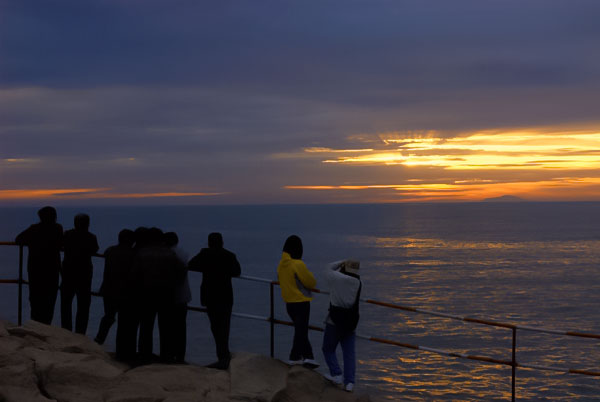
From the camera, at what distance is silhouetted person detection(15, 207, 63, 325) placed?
853 cm

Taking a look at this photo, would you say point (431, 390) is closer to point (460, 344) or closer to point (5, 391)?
point (460, 344)

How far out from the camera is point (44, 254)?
8617 mm

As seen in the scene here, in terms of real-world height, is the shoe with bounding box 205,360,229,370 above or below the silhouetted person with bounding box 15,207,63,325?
below

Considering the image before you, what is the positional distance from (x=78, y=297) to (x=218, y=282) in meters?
2.10

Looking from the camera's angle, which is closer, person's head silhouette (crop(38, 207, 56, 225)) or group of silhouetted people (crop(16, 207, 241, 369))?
group of silhouetted people (crop(16, 207, 241, 369))

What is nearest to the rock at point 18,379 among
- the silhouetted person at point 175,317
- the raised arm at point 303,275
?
the silhouetted person at point 175,317

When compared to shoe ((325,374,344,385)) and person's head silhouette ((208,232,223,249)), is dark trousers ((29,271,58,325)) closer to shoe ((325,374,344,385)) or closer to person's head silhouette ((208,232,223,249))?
person's head silhouette ((208,232,223,249))

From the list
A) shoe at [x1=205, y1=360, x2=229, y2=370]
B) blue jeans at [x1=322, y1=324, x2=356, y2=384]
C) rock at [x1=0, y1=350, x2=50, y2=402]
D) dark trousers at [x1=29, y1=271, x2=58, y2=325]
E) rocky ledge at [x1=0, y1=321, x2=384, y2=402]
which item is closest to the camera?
rock at [x1=0, y1=350, x2=50, y2=402]

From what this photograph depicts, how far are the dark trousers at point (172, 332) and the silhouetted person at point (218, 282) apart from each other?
0.37m

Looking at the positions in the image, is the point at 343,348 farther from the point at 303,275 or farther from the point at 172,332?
the point at 172,332

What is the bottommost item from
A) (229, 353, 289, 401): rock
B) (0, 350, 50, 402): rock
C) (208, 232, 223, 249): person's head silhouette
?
(229, 353, 289, 401): rock

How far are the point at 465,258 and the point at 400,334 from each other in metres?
65.4

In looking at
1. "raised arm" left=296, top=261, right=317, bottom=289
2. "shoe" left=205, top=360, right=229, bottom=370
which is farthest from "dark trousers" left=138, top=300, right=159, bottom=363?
"raised arm" left=296, top=261, right=317, bottom=289

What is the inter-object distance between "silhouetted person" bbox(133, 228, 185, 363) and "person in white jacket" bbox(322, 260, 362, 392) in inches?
77.0
